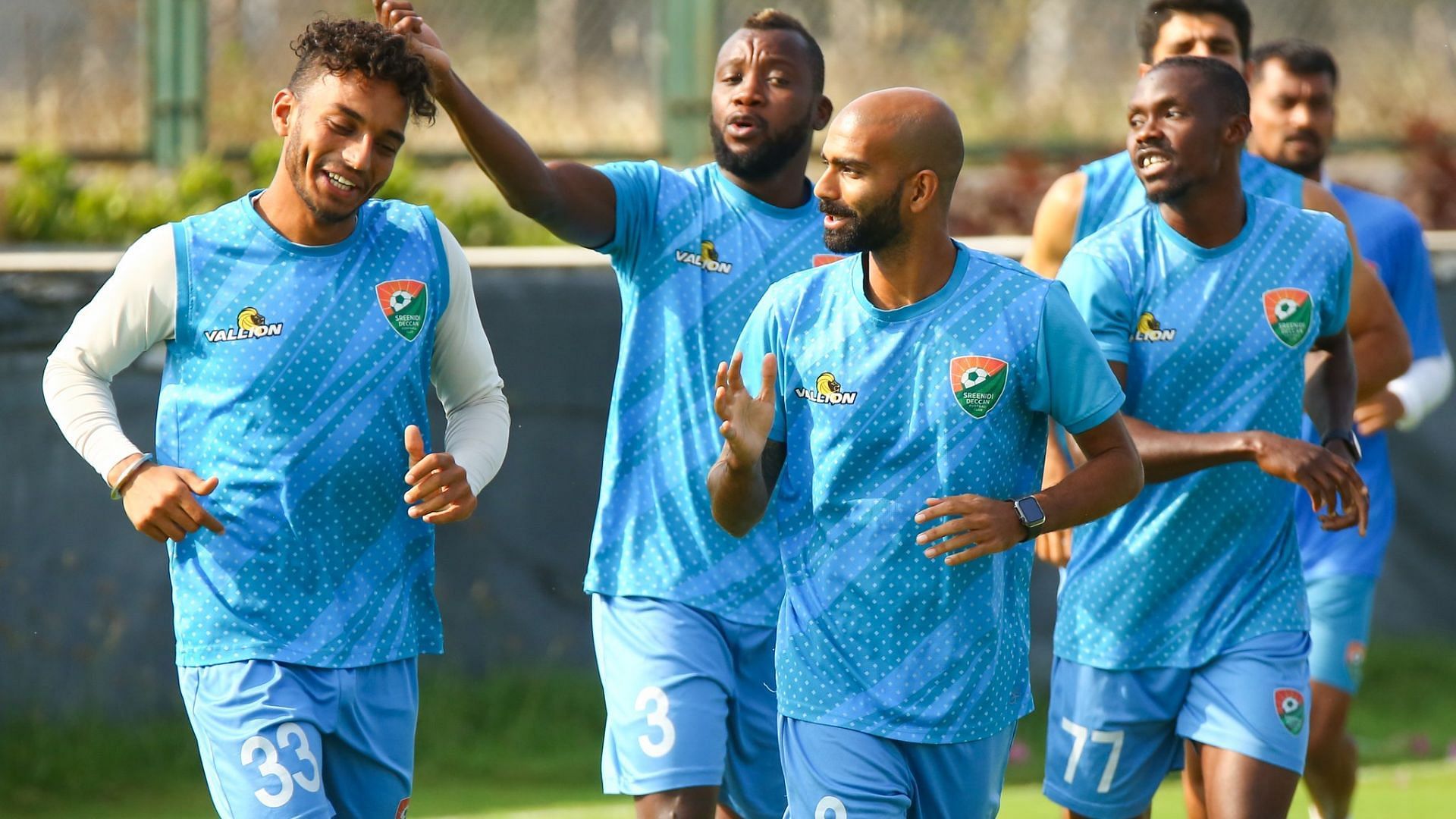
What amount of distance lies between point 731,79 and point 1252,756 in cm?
225

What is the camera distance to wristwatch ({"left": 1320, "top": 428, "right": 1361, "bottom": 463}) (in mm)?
5316

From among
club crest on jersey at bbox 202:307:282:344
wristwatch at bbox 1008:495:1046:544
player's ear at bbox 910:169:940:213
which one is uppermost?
player's ear at bbox 910:169:940:213

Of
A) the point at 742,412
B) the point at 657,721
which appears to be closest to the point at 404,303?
the point at 742,412

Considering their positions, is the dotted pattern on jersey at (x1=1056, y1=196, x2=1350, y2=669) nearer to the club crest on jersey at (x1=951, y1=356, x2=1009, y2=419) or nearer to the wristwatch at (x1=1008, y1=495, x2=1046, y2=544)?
the club crest on jersey at (x1=951, y1=356, x2=1009, y2=419)

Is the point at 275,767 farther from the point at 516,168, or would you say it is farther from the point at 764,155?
the point at 764,155

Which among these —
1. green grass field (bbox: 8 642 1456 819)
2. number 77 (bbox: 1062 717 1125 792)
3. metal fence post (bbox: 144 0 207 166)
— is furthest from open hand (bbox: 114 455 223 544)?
metal fence post (bbox: 144 0 207 166)

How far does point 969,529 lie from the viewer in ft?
13.5

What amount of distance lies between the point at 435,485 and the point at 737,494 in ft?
2.14

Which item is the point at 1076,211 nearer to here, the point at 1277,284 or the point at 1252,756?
the point at 1277,284

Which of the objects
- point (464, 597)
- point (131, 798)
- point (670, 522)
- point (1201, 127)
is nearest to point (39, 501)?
point (131, 798)

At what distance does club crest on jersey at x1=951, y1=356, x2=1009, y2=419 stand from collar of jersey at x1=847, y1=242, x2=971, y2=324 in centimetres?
14

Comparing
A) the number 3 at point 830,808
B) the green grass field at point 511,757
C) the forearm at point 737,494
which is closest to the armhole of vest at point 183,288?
the forearm at point 737,494

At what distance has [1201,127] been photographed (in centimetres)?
525

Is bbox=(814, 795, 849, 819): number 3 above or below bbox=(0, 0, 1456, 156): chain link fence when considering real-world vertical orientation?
below
